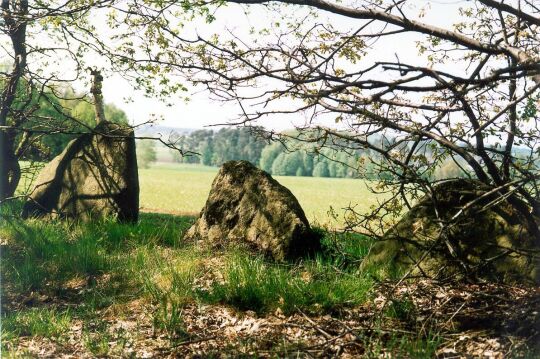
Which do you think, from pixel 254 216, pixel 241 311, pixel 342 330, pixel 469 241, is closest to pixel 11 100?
pixel 254 216

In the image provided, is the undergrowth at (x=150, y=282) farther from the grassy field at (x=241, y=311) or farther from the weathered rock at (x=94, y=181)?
the weathered rock at (x=94, y=181)

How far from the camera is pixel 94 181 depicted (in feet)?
33.3

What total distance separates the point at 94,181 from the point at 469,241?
6890mm

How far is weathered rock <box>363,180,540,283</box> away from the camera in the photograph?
565cm

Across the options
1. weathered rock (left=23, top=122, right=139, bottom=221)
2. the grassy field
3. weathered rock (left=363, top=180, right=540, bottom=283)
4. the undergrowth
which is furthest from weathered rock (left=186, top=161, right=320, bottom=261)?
weathered rock (left=23, top=122, right=139, bottom=221)

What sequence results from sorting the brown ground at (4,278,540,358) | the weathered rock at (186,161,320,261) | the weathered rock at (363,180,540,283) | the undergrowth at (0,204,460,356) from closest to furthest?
the brown ground at (4,278,540,358)
the undergrowth at (0,204,460,356)
the weathered rock at (363,180,540,283)
the weathered rock at (186,161,320,261)

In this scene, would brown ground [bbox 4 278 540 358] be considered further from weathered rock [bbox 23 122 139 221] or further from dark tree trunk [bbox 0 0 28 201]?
dark tree trunk [bbox 0 0 28 201]

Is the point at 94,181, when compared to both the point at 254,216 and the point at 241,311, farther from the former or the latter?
the point at 241,311

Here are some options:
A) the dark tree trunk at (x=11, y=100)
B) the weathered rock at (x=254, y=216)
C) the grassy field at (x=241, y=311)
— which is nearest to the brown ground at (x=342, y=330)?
the grassy field at (x=241, y=311)

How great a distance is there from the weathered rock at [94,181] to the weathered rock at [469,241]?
532 cm

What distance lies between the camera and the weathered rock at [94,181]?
9.99m

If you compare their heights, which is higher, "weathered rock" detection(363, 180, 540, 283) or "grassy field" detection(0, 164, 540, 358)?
"weathered rock" detection(363, 180, 540, 283)

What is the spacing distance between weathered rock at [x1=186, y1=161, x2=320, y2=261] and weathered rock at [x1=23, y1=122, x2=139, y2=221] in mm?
2073

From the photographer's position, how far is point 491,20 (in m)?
7.36
